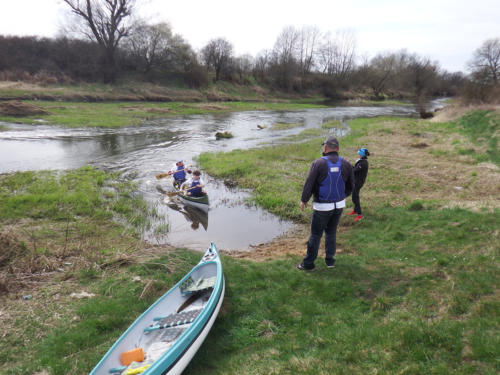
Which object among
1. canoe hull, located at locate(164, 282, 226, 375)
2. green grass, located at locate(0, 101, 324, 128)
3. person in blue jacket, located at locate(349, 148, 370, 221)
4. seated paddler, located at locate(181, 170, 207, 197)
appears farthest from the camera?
green grass, located at locate(0, 101, 324, 128)

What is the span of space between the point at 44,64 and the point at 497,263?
58.2m

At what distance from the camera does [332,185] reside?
223 inches

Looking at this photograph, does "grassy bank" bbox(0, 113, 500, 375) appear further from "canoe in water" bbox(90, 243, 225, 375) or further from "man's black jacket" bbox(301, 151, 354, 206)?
"man's black jacket" bbox(301, 151, 354, 206)

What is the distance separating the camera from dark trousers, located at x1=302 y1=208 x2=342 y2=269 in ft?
19.4

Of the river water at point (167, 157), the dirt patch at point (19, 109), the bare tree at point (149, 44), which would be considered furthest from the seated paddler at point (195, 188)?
the bare tree at point (149, 44)

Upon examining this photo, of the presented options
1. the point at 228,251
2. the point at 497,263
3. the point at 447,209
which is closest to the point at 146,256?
the point at 228,251

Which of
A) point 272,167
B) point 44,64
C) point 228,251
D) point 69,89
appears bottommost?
point 228,251

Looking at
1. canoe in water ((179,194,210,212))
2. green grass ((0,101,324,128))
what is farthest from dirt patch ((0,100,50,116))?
canoe in water ((179,194,210,212))

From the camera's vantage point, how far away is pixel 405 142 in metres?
21.1

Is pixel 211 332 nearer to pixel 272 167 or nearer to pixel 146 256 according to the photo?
pixel 146 256

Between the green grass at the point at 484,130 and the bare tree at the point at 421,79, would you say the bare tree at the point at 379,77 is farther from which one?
the green grass at the point at 484,130

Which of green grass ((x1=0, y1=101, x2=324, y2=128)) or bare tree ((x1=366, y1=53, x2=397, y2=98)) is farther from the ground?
bare tree ((x1=366, y1=53, x2=397, y2=98))

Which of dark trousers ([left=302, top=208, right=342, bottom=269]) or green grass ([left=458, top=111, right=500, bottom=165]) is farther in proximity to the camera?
green grass ([left=458, top=111, right=500, bottom=165])

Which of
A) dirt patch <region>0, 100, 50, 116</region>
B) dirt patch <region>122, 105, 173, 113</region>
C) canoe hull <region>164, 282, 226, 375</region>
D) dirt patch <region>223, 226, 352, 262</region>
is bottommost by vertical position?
dirt patch <region>223, 226, 352, 262</region>
